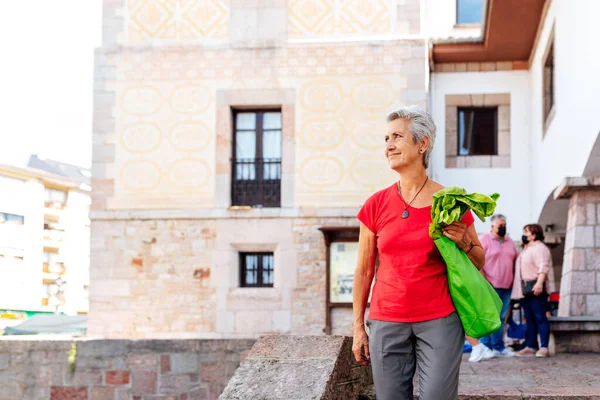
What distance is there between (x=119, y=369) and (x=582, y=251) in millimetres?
5625

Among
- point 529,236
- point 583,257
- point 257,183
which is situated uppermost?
point 257,183

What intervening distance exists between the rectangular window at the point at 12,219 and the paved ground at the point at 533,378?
51.8 meters

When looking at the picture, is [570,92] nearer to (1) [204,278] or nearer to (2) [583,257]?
(2) [583,257]

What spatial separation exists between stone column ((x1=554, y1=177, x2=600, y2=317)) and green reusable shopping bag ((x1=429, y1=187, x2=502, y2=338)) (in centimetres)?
844

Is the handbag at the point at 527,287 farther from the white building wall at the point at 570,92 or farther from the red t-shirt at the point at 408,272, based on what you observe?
the red t-shirt at the point at 408,272

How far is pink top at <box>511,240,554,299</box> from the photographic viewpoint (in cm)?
1050

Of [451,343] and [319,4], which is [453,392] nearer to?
[451,343]

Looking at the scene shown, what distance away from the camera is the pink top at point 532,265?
10.5 meters

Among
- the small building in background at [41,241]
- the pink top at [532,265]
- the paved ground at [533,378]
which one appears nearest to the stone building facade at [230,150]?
the pink top at [532,265]

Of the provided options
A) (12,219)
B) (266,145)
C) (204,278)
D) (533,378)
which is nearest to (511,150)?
(266,145)

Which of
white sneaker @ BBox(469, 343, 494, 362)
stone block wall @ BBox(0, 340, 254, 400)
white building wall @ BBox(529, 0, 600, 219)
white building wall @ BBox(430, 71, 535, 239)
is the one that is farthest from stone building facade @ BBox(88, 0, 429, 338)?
white sneaker @ BBox(469, 343, 494, 362)

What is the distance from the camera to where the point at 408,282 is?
388 centimetres

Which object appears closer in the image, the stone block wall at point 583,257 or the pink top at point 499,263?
the pink top at point 499,263

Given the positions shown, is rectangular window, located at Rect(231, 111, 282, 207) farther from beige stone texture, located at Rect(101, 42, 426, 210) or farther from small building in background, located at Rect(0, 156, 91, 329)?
small building in background, located at Rect(0, 156, 91, 329)
